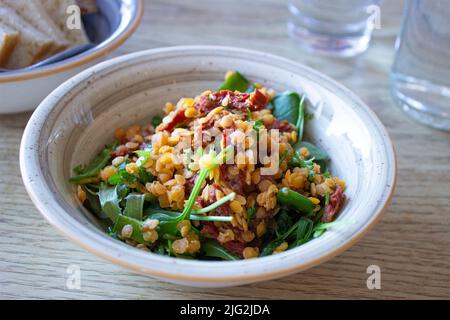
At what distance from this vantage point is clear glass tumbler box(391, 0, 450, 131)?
1756 mm

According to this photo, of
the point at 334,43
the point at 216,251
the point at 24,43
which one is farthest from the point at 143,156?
the point at 334,43

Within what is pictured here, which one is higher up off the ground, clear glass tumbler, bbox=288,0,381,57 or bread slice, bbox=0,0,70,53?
bread slice, bbox=0,0,70,53

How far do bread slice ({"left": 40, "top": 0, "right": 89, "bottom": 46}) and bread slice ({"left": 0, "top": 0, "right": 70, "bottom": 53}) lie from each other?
0.06m

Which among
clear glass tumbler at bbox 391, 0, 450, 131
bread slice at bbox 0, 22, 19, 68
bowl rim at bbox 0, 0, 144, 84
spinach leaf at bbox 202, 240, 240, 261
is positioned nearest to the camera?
spinach leaf at bbox 202, 240, 240, 261

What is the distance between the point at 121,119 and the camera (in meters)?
1.57

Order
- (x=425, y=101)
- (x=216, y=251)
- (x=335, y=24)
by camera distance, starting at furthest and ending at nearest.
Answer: (x=335, y=24) → (x=425, y=101) → (x=216, y=251)

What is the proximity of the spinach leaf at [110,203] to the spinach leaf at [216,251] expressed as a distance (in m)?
0.22

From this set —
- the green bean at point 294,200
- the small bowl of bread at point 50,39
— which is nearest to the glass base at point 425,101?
the green bean at point 294,200

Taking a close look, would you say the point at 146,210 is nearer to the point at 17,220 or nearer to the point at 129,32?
the point at 17,220

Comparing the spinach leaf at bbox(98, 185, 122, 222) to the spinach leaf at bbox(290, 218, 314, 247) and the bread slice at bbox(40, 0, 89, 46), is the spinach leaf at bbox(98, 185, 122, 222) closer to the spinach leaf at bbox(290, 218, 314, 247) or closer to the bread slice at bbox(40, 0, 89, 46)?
the spinach leaf at bbox(290, 218, 314, 247)

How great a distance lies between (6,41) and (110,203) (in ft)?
2.33

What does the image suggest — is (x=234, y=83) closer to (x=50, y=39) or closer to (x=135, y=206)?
(x=135, y=206)

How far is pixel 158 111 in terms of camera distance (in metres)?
1.63
